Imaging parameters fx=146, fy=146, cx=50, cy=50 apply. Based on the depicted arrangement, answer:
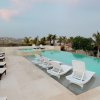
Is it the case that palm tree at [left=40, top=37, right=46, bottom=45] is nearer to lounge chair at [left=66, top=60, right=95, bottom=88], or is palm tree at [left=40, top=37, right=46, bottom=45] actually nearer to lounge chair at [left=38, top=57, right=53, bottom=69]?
lounge chair at [left=38, top=57, right=53, bottom=69]

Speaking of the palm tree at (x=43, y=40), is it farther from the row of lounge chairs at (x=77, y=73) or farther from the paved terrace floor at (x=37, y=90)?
the paved terrace floor at (x=37, y=90)

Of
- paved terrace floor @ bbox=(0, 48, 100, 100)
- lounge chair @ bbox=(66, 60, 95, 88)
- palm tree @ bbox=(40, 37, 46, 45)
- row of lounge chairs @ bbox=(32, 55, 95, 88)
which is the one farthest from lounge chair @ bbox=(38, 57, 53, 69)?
palm tree @ bbox=(40, 37, 46, 45)

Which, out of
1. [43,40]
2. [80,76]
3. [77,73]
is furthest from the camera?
[43,40]

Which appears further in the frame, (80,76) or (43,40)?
(43,40)

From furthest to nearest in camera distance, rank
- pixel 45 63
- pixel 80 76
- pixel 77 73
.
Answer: pixel 45 63, pixel 77 73, pixel 80 76

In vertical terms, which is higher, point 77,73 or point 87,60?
point 77,73

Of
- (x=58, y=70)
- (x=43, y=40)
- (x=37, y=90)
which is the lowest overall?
(x=37, y=90)

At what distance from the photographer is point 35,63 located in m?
9.43

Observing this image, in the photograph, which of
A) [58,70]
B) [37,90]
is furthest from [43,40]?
[37,90]

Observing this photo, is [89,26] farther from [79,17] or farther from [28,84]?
[28,84]

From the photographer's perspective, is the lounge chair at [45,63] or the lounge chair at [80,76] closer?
the lounge chair at [80,76]

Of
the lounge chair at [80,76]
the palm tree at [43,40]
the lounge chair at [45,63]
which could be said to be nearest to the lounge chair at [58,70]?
the lounge chair at [80,76]

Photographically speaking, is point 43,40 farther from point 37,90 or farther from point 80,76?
point 37,90

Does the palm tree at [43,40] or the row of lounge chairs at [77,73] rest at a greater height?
the palm tree at [43,40]
